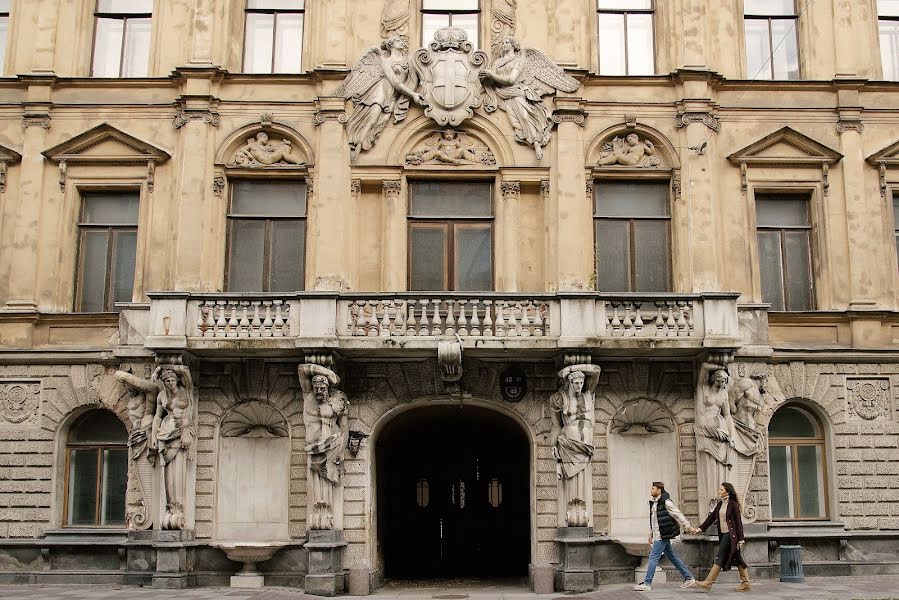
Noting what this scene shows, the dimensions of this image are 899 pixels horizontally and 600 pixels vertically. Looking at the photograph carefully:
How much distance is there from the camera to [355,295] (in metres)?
19.2

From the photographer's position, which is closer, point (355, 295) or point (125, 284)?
point (355, 295)

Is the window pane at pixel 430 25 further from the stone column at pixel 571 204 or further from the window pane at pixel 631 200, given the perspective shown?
the window pane at pixel 631 200

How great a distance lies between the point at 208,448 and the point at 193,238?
13.8ft

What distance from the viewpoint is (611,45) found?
22.1m

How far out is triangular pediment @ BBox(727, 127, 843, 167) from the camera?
21188 mm

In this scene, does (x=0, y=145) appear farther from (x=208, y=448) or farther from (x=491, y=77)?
(x=491, y=77)

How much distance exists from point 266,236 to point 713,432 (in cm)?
979

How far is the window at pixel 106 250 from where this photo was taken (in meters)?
21.1

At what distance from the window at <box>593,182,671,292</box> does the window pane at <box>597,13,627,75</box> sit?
2.61 metres

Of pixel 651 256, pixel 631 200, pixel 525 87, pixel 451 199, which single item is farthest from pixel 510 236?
pixel 525 87

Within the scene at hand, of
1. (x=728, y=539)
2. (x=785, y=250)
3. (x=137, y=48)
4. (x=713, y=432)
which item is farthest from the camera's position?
(x=137, y=48)

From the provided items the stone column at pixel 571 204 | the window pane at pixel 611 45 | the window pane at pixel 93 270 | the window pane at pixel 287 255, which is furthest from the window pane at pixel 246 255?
the window pane at pixel 611 45

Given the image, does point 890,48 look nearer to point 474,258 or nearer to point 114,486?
point 474,258

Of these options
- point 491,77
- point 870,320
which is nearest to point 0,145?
point 491,77
